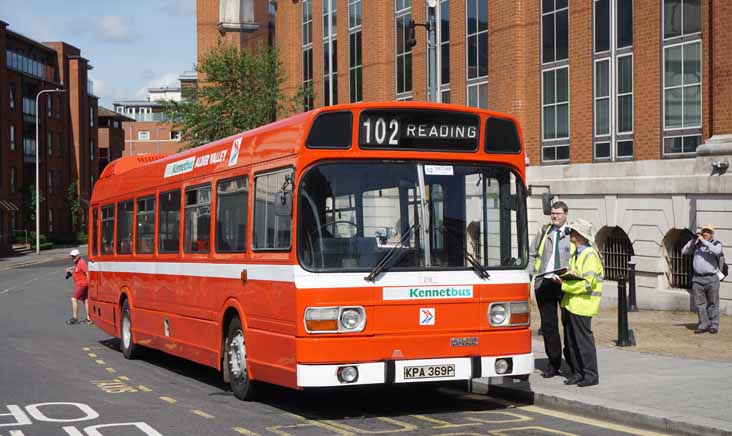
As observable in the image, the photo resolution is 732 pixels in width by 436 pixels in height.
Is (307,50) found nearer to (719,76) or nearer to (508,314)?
(719,76)

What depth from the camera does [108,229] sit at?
19.0 m

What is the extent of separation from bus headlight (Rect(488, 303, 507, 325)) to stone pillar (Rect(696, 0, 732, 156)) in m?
13.0

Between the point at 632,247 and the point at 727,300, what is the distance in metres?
3.65

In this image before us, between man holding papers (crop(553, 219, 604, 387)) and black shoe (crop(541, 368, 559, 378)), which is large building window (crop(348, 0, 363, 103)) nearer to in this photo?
black shoe (crop(541, 368, 559, 378))

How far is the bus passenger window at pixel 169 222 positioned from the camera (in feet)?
47.7

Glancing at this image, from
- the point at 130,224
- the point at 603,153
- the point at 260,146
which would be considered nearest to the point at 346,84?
the point at 603,153

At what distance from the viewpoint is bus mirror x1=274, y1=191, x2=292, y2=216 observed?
10289 millimetres

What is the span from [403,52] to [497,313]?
27.6 meters

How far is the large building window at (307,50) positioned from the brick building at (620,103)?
462 inches

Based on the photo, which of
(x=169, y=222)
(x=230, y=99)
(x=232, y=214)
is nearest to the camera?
(x=232, y=214)

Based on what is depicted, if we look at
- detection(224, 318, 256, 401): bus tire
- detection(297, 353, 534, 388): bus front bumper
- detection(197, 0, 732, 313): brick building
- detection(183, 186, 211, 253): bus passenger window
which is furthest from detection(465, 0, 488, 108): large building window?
detection(297, 353, 534, 388): bus front bumper

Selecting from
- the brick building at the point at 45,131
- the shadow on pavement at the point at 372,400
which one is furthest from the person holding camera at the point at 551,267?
the brick building at the point at 45,131

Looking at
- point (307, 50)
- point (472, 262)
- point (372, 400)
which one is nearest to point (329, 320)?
point (472, 262)

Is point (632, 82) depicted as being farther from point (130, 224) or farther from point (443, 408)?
point (443, 408)
